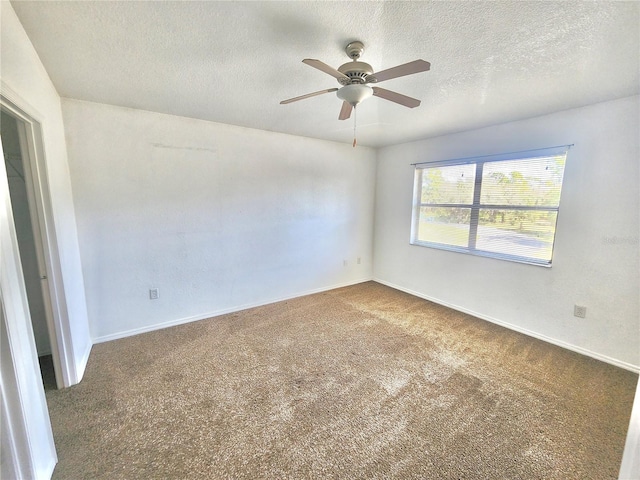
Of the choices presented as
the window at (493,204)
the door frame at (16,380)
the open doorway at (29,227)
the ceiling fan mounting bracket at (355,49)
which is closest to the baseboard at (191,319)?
the open doorway at (29,227)

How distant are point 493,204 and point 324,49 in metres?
2.65

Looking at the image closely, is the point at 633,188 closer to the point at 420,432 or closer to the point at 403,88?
the point at 403,88

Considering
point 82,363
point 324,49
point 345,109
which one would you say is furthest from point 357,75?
point 82,363

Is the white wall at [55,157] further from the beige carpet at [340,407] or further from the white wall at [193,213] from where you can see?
the beige carpet at [340,407]

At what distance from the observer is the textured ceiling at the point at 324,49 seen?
1.30m

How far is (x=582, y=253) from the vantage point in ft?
8.21

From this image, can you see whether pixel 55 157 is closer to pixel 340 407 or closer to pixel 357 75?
pixel 357 75

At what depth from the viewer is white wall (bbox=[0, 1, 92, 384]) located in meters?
1.34

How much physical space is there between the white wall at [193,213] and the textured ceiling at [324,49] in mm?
456

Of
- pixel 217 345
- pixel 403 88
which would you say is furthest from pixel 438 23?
pixel 217 345

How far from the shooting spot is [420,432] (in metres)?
1.65

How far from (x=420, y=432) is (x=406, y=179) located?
10.8 ft

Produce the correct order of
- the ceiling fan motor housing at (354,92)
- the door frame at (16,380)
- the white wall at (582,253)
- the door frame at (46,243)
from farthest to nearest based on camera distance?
1. the white wall at (582,253)
2. the door frame at (46,243)
3. the ceiling fan motor housing at (354,92)
4. the door frame at (16,380)

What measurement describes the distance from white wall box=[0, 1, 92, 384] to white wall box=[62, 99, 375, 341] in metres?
0.20
